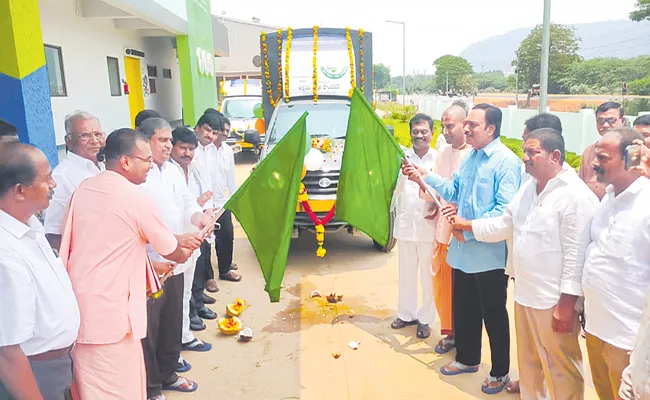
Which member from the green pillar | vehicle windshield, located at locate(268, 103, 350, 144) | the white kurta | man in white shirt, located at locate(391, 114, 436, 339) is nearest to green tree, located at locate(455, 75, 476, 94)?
the green pillar

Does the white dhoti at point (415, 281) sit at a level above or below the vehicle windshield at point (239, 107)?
below

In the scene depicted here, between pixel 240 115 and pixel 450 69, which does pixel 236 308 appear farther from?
pixel 450 69

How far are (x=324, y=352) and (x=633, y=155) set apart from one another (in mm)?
2845

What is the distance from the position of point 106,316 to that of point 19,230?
2.09ft

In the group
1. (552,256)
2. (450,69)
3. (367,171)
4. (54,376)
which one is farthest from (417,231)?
(450,69)

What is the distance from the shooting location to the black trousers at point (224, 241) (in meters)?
5.82

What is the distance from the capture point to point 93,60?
8.62m

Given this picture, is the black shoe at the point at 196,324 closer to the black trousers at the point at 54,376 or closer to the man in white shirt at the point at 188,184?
the man in white shirt at the point at 188,184

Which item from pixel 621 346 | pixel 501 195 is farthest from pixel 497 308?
pixel 621 346

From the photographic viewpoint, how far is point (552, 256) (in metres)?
2.77

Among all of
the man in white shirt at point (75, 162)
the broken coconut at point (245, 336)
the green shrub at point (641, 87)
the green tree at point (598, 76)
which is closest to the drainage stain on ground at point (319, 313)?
the broken coconut at point (245, 336)

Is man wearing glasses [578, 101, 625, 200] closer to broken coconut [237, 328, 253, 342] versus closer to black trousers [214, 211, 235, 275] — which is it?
broken coconut [237, 328, 253, 342]

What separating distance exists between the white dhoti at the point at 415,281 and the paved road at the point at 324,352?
17cm

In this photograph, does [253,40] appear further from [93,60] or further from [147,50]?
[93,60]
